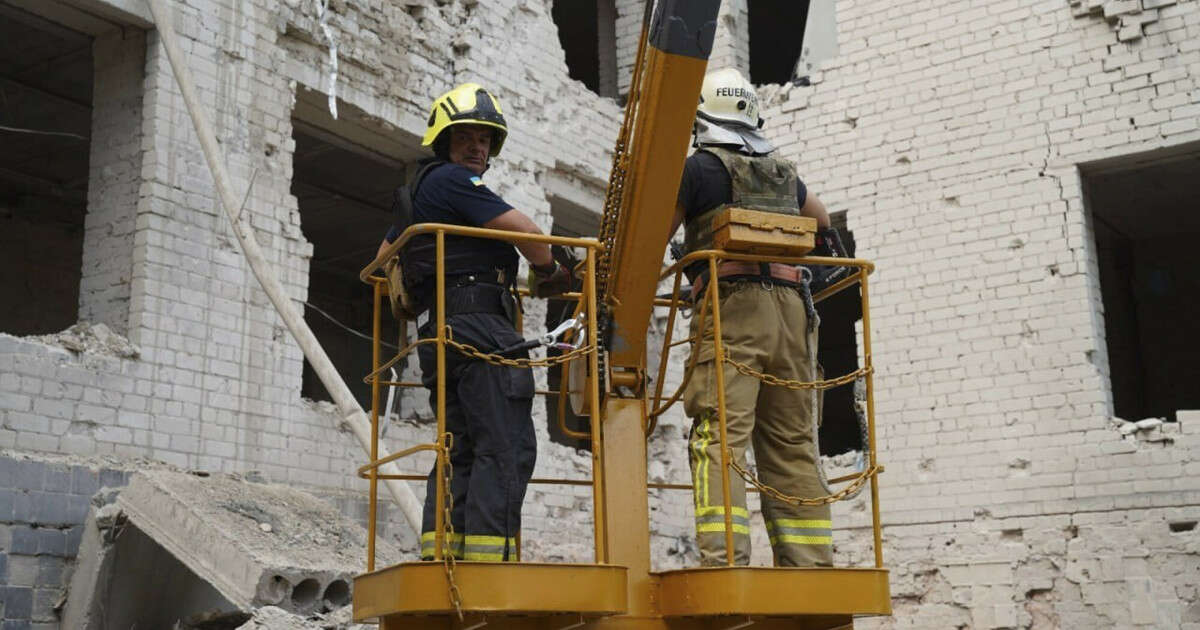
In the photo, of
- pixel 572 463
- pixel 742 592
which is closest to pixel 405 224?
pixel 742 592

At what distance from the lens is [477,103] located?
5.16 metres

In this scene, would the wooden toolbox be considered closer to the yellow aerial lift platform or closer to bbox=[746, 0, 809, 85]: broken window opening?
the yellow aerial lift platform

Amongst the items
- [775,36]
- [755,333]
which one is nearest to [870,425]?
[755,333]

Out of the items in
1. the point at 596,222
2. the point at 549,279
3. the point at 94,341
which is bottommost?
the point at 549,279

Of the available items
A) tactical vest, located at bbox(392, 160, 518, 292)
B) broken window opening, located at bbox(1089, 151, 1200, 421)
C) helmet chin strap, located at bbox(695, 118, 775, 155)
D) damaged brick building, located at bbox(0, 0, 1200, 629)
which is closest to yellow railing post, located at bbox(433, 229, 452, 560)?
tactical vest, located at bbox(392, 160, 518, 292)

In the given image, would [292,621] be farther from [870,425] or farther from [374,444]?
[870,425]

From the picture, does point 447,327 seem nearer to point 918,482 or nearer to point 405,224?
point 405,224

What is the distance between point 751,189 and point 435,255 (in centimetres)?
126

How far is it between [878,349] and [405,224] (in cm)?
724

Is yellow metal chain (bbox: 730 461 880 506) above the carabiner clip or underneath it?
underneath

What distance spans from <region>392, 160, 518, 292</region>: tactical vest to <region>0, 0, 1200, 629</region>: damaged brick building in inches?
129

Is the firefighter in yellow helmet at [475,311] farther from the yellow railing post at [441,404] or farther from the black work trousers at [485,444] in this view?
the yellow railing post at [441,404]

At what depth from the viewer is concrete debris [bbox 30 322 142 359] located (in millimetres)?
7797

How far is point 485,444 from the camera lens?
4.77 metres
